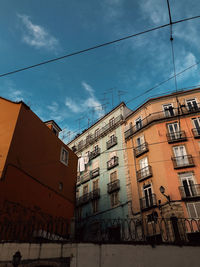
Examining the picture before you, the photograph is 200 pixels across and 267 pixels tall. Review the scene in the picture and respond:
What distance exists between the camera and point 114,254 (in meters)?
8.95

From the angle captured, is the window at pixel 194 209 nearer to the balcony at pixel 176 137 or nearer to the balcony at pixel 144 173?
the balcony at pixel 144 173

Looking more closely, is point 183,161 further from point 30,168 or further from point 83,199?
point 30,168

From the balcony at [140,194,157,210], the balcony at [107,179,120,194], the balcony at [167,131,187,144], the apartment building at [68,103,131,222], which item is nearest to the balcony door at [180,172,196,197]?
the balcony at [140,194,157,210]

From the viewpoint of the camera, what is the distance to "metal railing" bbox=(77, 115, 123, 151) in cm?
3016

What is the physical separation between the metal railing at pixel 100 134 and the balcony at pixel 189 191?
41.7ft

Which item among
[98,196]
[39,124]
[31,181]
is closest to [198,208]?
[98,196]

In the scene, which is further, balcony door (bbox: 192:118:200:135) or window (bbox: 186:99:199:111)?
window (bbox: 186:99:199:111)

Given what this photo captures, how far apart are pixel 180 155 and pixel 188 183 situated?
306cm

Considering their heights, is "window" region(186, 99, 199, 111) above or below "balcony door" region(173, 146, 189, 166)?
above

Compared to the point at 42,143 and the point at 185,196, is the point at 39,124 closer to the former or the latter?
the point at 42,143

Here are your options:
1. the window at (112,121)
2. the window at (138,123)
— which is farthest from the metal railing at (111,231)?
the window at (112,121)

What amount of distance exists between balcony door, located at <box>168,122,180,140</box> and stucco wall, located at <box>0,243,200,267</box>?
1518cm

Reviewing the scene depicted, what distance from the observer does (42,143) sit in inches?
752

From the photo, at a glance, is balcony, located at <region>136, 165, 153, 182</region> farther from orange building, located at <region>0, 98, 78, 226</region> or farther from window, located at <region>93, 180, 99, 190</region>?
orange building, located at <region>0, 98, 78, 226</region>
